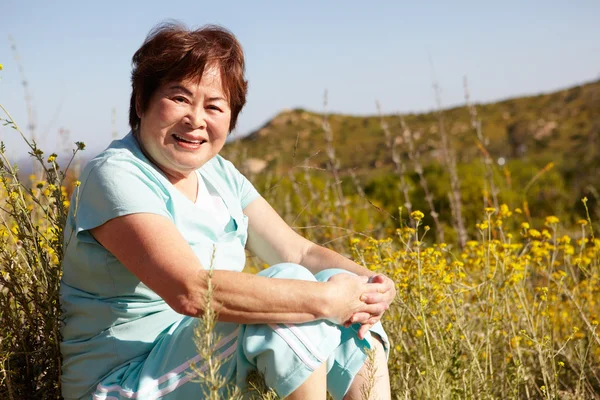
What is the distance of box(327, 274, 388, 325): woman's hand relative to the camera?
1847 mm

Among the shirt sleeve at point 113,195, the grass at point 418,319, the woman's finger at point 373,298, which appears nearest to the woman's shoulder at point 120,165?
the shirt sleeve at point 113,195

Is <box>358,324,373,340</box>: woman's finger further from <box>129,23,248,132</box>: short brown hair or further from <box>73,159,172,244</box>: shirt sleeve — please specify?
<box>129,23,248,132</box>: short brown hair

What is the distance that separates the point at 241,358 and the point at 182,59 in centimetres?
95

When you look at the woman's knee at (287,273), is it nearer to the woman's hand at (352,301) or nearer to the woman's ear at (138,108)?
the woman's hand at (352,301)

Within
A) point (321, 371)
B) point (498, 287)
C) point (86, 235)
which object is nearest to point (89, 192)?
point (86, 235)

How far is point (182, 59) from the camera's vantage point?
207 cm

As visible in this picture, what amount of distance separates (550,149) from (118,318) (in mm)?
27322

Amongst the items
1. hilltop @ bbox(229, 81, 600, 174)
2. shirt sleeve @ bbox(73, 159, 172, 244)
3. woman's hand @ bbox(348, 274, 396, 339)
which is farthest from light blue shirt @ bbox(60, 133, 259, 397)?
hilltop @ bbox(229, 81, 600, 174)

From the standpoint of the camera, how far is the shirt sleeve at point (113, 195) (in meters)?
1.82

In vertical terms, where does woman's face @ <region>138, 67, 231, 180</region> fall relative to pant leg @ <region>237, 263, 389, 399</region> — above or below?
above

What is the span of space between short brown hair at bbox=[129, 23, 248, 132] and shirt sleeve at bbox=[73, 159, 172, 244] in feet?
1.08

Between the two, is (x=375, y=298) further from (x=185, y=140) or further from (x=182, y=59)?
(x=182, y=59)

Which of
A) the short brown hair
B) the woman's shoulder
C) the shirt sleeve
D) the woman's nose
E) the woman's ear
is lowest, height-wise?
the shirt sleeve

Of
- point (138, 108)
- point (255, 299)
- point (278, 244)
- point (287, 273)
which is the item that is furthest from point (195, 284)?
point (278, 244)
